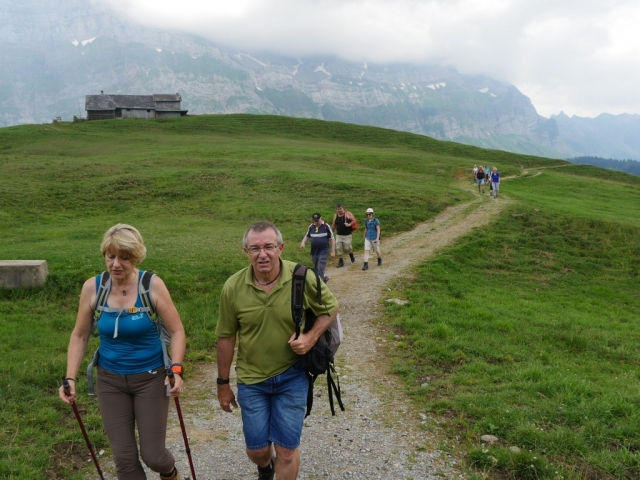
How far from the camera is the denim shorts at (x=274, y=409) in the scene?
4.64 meters

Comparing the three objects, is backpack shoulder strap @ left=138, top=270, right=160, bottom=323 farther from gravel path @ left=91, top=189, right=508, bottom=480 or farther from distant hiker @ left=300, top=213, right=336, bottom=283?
distant hiker @ left=300, top=213, right=336, bottom=283

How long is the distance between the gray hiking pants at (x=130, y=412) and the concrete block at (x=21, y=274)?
1042 cm

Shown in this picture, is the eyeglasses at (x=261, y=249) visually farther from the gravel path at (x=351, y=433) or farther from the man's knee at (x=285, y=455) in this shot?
the gravel path at (x=351, y=433)

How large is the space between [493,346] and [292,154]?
43340 mm

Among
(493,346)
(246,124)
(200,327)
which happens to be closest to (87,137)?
(246,124)

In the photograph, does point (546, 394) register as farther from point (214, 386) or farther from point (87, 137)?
point (87, 137)

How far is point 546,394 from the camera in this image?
7.82m

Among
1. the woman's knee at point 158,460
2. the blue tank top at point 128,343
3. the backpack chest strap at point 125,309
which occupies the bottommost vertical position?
the woman's knee at point 158,460

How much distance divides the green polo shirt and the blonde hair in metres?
0.94

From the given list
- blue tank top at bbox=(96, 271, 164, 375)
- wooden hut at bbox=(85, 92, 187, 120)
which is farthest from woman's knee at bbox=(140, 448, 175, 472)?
wooden hut at bbox=(85, 92, 187, 120)

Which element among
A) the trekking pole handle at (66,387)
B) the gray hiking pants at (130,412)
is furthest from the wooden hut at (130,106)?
the gray hiking pants at (130,412)

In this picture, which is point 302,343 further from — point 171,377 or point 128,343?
point 128,343

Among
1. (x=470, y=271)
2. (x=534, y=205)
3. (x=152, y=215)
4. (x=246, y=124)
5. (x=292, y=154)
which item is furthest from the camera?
(x=246, y=124)

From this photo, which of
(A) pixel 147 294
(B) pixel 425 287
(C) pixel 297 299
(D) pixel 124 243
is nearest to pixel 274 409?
(C) pixel 297 299
